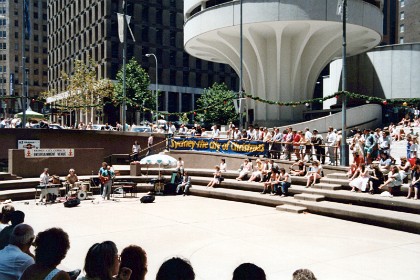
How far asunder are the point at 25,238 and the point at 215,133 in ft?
76.1

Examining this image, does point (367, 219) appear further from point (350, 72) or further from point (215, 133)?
point (350, 72)

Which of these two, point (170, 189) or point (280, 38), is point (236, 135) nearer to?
point (170, 189)

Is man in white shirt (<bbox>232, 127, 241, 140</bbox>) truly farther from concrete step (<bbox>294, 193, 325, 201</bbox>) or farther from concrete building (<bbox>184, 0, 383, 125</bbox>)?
concrete building (<bbox>184, 0, 383, 125</bbox>)

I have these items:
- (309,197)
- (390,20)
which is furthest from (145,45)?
(309,197)

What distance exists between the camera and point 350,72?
48.4m

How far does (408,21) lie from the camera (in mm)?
89062

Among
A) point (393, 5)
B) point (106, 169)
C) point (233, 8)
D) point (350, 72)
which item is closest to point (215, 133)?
point (106, 169)

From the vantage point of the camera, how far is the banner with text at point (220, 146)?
2461cm

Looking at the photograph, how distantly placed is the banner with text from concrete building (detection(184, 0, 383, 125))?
12.9 m

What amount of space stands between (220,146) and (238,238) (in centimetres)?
1481

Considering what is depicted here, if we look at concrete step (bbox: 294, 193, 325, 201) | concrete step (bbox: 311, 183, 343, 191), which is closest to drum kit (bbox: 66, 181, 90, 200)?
concrete step (bbox: 294, 193, 325, 201)

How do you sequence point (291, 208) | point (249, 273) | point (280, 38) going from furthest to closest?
point (280, 38)
point (291, 208)
point (249, 273)

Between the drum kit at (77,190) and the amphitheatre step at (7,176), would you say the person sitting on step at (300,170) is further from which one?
the amphitheatre step at (7,176)

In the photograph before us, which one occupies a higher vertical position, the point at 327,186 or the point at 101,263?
the point at 101,263
